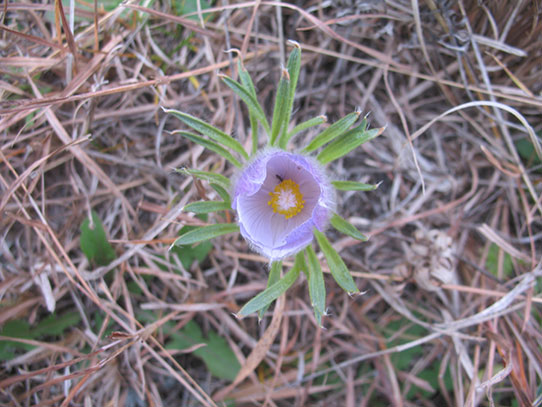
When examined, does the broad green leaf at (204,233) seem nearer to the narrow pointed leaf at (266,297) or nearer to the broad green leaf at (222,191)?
the broad green leaf at (222,191)

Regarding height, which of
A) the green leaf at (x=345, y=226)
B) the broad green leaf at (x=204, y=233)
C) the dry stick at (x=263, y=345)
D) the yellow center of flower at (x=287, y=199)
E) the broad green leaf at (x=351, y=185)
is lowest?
the dry stick at (x=263, y=345)

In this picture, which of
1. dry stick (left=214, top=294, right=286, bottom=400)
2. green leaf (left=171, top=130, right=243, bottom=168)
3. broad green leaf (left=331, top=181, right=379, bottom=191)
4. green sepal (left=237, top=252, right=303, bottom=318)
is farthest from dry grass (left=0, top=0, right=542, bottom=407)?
broad green leaf (left=331, top=181, right=379, bottom=191)

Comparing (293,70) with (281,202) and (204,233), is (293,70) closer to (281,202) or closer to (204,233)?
(281,202)

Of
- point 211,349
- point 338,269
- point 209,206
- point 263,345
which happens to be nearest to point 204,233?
point 209,206

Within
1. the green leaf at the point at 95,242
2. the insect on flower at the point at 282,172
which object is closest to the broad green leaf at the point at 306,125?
the insect on flower at the point at 282,172

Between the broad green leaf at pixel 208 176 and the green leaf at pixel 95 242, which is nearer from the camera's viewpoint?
the broad green leaf at pixel 208 176

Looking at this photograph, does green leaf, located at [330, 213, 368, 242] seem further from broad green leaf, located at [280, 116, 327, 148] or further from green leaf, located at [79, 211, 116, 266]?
green leaf, located at [79, 211, 116, 266]

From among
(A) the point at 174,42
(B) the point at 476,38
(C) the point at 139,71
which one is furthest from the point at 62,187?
(B) the point at 476,38
